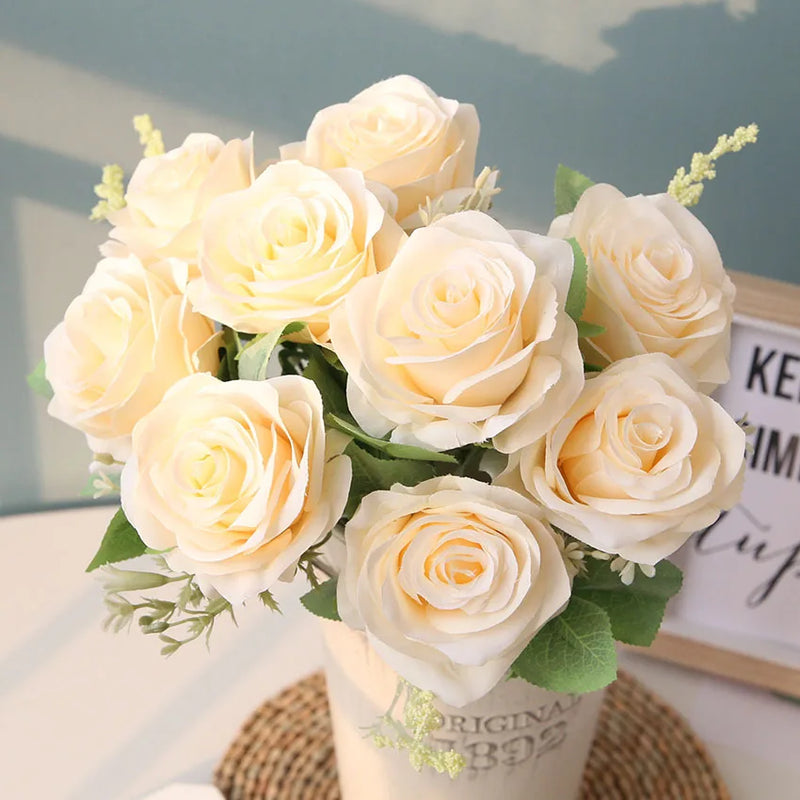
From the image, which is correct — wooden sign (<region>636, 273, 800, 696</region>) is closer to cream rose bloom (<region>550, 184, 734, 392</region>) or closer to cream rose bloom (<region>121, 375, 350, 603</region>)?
cream rose bloom (<region>550, 184, 734, 392</region>)

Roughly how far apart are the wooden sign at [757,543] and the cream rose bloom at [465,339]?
356 millimetres

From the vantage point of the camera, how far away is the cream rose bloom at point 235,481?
17.3 inches

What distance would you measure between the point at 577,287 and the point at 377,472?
0.44ft

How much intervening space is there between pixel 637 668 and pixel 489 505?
50 centimetres

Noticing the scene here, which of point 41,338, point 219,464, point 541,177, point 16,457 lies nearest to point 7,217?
point 41,338

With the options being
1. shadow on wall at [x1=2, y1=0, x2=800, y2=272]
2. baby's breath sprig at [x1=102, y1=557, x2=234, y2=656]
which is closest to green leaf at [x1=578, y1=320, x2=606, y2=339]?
baby's breath sprig at [x1=102, y1=557, x2=234, y2=656]

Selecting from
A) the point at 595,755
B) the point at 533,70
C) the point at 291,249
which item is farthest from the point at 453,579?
the point at 533,70

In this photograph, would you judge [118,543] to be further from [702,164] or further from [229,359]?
[702,164]

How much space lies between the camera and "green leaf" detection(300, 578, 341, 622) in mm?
550

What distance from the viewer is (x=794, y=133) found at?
82 cm

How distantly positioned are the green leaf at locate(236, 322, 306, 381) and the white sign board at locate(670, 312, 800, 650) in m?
0.40

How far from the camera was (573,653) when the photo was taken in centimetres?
51

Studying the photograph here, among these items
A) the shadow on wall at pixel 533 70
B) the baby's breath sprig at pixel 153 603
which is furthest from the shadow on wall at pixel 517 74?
the baby's breath sprig at pixel 153 603

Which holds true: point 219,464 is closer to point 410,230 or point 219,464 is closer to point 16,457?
point 410,230
